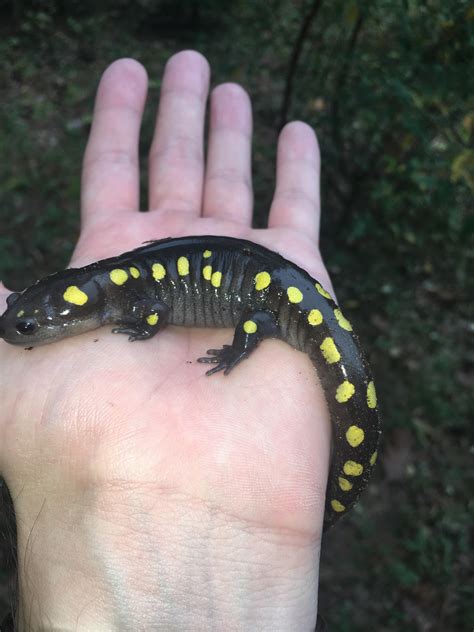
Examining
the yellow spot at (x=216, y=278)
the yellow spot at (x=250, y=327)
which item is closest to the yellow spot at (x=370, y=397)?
the yellow spot at (x=250, y=327)

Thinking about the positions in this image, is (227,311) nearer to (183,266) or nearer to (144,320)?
(183,266)

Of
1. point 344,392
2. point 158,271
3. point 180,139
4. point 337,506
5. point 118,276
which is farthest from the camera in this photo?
point 180,139

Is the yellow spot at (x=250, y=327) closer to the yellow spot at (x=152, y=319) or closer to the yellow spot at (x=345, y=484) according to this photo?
the yellow spot at (x=152, y=319)

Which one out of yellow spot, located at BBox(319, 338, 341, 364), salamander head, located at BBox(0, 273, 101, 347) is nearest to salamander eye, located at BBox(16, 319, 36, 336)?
salamander head, located at BBox(0, 273, 101, 347)

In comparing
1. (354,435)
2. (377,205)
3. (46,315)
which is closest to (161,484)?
(354,435)

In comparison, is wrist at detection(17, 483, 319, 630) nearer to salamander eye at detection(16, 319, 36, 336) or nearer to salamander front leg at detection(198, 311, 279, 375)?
salamander front leg at detection(198, 311, 279, 375)
